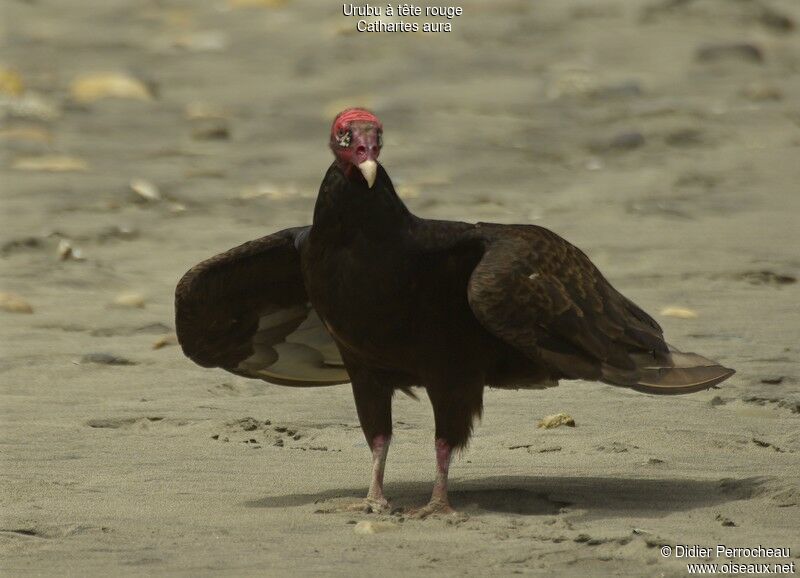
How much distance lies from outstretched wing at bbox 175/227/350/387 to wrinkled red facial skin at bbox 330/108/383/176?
0.48 m

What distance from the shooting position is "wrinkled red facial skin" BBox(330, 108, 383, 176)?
566cm

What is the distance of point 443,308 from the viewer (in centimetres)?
581

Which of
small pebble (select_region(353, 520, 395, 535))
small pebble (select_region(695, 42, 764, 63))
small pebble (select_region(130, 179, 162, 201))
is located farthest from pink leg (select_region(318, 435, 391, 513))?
small pebble (select_region(695, 42, 764, 63))

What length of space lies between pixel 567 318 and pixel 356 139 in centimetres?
94

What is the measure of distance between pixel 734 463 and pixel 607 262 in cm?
344

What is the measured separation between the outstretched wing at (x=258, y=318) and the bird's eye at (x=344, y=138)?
0.52 m

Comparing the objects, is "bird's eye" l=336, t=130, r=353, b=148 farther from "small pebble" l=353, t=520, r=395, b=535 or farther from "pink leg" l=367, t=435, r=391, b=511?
"small pebble" l=353, t=520, r=395, b=535

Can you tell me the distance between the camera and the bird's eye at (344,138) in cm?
567

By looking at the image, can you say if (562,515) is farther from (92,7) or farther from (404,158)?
(92,7)

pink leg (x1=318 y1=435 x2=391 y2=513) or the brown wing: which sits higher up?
the brown wing

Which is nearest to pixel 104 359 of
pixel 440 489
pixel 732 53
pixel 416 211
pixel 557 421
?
pixel 557 421

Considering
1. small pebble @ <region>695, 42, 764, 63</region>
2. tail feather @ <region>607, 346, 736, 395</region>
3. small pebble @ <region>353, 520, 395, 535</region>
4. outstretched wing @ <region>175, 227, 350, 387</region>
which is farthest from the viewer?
small pebble @ <region>695, 42, 764, 63</region>

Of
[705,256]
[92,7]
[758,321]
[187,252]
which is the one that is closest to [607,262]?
[705,256]

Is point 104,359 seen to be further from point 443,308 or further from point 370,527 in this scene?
point 370,527
